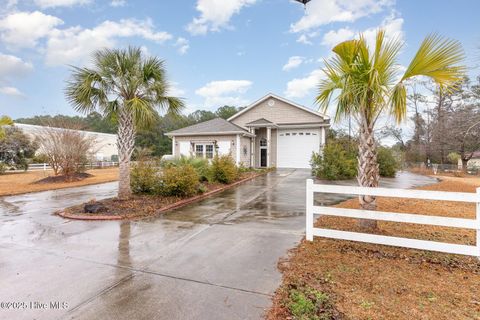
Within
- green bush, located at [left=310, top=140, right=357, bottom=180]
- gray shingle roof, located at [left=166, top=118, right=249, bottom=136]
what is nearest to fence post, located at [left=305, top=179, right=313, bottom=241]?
green bush, located at [left=310, top=140, right=357, bottom=180]

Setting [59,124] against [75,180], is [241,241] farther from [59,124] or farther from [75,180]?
[59,124]

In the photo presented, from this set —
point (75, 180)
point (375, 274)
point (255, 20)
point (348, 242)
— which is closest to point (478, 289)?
point (375, 274)

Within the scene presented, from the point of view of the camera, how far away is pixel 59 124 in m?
17.8

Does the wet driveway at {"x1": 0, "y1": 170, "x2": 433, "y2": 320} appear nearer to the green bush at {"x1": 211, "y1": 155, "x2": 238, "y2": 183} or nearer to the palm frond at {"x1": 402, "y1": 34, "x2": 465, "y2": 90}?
the palm frond at {"x1": 402, "y1": 34, "x2": 465, "y2": 90}

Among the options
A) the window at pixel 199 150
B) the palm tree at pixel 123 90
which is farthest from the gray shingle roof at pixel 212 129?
the palm tree at pixel 123 90

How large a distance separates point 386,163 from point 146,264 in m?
18.8

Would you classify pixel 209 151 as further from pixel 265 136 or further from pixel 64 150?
pixel 64 150

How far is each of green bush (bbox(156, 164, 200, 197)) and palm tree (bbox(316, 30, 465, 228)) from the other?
5.81 metres

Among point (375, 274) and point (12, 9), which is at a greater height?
point (12, 9)

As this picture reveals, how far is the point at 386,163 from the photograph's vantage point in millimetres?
17922

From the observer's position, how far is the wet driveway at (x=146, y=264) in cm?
280

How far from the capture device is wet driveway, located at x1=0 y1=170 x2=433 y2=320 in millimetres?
2801

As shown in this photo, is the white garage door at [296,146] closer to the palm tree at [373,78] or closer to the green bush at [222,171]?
the green bush at [222,171]

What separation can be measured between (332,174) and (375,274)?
12306mm
